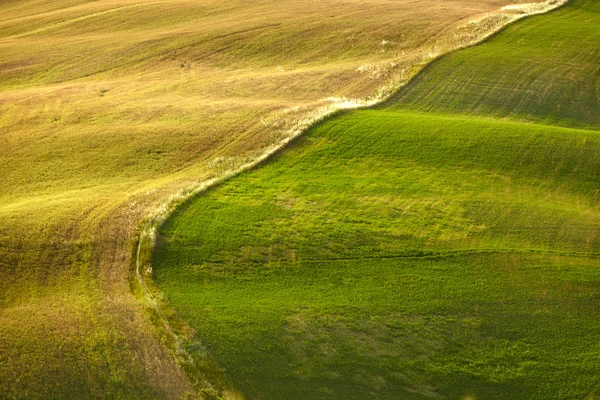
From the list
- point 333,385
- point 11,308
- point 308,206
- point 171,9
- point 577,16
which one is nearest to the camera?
point 333,385

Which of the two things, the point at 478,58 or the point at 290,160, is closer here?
the point at 290,160

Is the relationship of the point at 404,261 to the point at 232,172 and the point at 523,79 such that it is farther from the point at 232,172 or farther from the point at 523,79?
the point at 523,79

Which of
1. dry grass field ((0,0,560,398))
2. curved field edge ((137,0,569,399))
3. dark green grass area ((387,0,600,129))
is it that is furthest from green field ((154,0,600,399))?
dry grass field ((0,0,560,398))

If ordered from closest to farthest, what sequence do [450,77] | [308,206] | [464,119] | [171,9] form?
1. [308,206]
2. [464,119]
3. [450,77]
4. [171,9]

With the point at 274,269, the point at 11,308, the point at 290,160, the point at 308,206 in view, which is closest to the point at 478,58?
the point at 290,160

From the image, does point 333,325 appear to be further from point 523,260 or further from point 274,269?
point 523,260

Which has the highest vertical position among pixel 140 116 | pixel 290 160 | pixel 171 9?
pixel 171 9

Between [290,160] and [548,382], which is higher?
[290,160]
